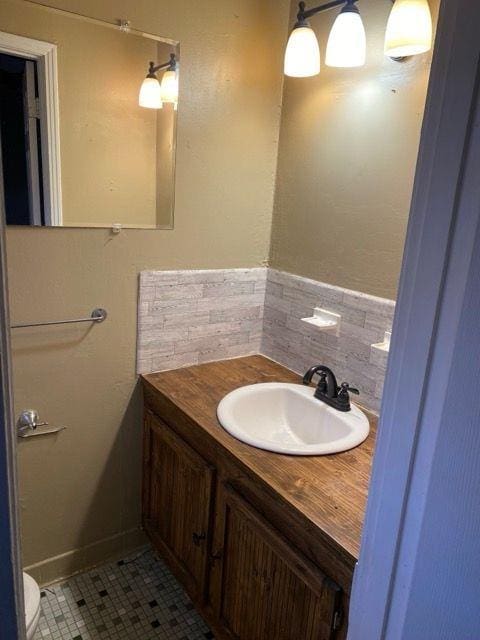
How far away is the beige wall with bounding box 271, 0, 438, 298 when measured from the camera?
54.9 inches

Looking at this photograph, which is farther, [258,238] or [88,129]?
[258,238]

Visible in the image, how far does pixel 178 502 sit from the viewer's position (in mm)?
1640

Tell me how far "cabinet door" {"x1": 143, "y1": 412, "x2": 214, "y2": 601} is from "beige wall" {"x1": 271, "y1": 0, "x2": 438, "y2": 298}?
0.78m

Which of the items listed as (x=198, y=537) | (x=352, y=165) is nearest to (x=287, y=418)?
(x=198, y=537)

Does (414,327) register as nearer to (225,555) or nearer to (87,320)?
(225,555)

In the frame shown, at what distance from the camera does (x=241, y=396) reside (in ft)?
5.29

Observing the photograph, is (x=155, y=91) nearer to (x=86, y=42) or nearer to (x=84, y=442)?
(x=86, y=42)

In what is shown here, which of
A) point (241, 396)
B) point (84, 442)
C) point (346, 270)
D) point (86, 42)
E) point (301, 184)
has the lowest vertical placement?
point (84, 442)

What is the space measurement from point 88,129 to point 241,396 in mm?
976

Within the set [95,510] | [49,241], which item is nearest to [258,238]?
[49,241]

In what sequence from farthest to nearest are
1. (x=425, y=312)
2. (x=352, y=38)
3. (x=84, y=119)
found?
(x=84, y=119), (x=352, y=38), (x=425, y=312)

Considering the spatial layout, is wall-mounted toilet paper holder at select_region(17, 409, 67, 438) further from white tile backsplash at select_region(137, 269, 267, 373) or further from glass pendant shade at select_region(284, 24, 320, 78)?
glass pendant shade at select_region(284, 24, 320, 78)

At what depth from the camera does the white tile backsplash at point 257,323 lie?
1.58 meters

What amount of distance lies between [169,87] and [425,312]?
132cm
